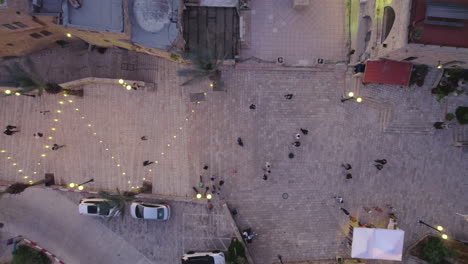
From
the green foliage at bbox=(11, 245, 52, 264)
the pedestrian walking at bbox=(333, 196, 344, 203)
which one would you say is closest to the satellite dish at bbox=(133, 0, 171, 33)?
the pedestrian walking at bbox=(333, 196, 344, 203)

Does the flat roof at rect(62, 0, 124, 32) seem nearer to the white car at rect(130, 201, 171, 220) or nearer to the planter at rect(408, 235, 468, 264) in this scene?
the white car at rect(130, 201, 171, 220)

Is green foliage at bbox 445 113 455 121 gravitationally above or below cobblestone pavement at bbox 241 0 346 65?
below

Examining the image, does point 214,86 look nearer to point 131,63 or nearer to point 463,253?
point 131,63

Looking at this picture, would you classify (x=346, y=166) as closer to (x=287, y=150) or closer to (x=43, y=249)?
(x=287, y=150)

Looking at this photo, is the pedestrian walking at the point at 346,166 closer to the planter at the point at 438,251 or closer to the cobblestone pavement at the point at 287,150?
→ the cobblestone pavement at the point at 287,150

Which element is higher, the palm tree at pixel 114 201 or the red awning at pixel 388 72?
the red awning at pixel 388 72

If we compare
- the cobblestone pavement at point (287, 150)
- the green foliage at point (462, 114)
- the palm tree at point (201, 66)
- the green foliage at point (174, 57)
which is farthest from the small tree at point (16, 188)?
the green foliage at point (462, 114)
